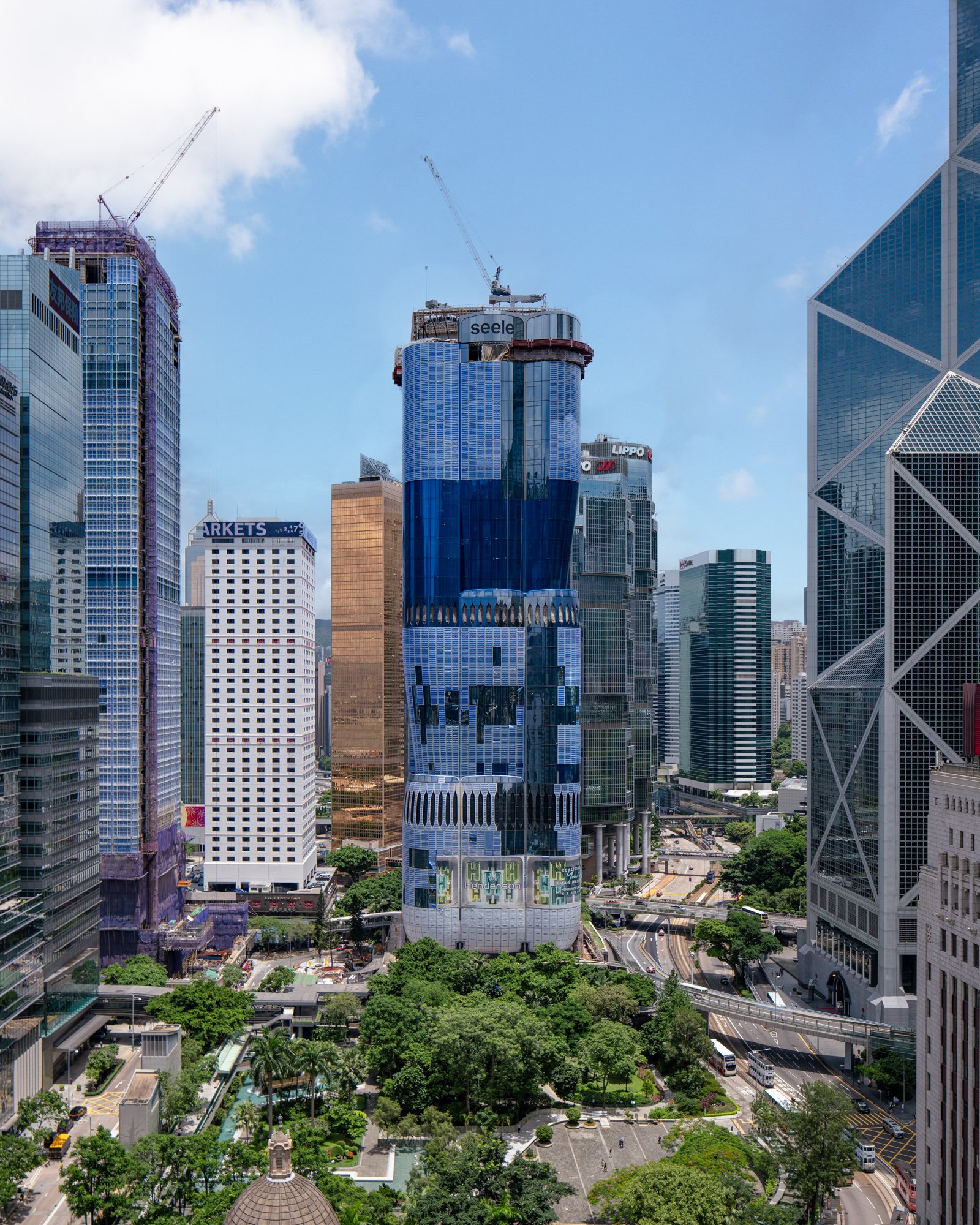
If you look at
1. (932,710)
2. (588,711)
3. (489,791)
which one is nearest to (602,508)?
(588,711)

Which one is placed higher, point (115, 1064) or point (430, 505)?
point (430, 505)

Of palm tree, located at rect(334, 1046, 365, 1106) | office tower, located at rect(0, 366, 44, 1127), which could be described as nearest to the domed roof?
palm tree, located at rect(334, 1046, 365, 1106)

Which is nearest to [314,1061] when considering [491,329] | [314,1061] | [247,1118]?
[314,1061]

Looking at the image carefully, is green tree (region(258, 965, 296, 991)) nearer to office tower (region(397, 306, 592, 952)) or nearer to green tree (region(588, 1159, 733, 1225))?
office tower (region(397, 306, 592, 952))

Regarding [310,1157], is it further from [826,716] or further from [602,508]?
[602,508]

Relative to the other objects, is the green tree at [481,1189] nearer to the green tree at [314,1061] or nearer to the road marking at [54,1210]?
the green tree at [314,1061]

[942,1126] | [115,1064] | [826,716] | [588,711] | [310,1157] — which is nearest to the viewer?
[942,1126]

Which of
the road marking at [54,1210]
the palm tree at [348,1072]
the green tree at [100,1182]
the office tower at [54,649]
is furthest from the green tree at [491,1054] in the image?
the office tower at [54,649]
